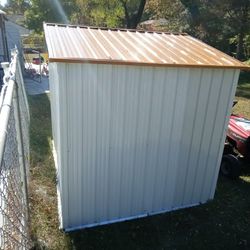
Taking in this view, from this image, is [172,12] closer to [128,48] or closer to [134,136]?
[128,48]

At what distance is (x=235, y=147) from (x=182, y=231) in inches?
95.2

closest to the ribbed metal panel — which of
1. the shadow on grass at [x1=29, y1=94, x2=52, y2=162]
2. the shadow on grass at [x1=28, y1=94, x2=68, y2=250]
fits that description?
the shadow on grass at [x1=28, y1=94, x2=68, y2=250]

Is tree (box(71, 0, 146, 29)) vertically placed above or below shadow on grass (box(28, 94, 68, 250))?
above

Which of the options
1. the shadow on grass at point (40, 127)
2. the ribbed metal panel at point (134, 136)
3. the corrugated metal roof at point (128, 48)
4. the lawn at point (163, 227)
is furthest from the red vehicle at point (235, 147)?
the shadow on grass at point (40, 127)

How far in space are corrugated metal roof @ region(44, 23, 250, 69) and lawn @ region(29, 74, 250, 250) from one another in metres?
2.25

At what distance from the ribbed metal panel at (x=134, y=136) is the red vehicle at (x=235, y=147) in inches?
38.3

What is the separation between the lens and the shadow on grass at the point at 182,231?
12.4ft

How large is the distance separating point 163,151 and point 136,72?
123cm

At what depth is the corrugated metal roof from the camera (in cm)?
331

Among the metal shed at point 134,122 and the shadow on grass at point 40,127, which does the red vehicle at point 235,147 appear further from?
the shadow on grass at point 40,127

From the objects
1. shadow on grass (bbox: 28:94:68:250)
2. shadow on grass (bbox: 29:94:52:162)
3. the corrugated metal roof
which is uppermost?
the corrugated metal roof

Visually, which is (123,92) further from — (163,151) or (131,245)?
(131,245)

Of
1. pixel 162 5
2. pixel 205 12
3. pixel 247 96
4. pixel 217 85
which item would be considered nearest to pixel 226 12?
pixel 205 12

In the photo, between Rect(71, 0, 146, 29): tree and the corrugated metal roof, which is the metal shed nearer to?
the corrugated metal roof
